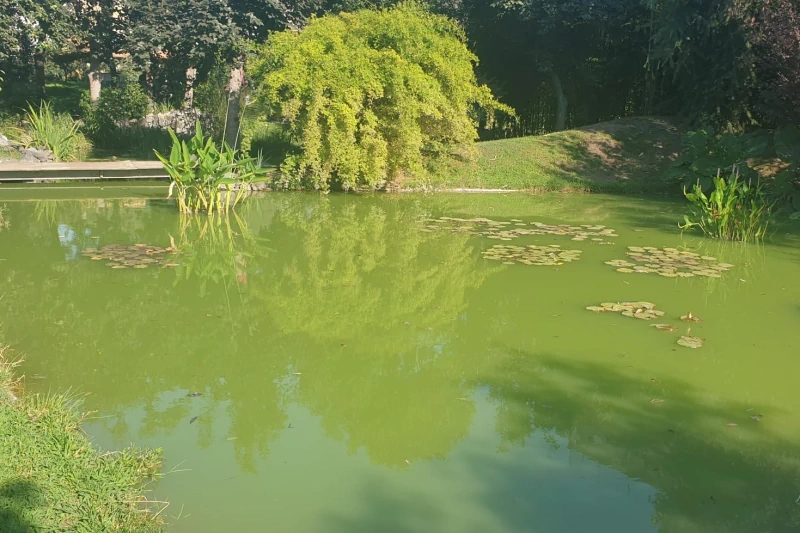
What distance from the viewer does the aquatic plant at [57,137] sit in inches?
549

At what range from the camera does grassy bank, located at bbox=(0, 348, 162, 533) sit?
231 centimetres

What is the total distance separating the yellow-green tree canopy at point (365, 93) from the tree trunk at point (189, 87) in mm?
6857

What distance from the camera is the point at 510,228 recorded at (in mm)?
8141

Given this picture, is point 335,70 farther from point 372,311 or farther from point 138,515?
point 138,515

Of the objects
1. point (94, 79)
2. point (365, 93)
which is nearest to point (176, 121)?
point (94, 79)

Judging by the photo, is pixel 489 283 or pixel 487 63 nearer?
pixel 489 283

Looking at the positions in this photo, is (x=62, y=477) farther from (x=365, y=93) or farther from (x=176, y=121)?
(x=176, y=121)

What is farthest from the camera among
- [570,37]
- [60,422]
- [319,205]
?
[570,37]

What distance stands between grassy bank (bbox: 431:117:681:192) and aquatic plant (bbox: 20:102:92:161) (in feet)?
24.6

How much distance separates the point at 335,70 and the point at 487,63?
7.98m

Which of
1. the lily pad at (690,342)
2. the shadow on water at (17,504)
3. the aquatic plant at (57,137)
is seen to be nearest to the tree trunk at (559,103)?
the aquatic plant at (57,137)

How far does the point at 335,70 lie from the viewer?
10.5 meters

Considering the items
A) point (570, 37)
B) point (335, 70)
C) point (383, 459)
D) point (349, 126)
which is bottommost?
point (383, 459)

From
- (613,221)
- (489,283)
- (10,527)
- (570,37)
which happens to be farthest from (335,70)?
(10,527)
